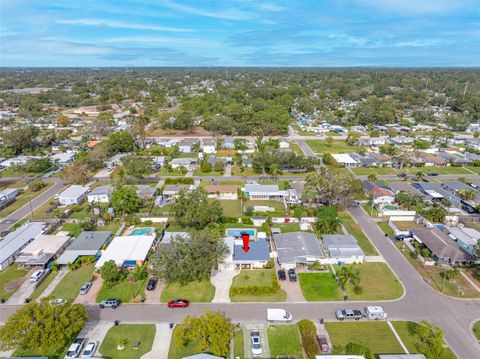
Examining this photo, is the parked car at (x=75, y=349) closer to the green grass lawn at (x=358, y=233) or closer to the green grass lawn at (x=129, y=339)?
the green grass lawn at (x=129, y=339)

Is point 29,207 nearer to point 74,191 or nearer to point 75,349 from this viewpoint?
point 74,191

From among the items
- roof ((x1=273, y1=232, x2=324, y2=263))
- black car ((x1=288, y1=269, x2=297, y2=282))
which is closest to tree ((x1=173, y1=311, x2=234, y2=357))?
black car ((x1=288, y1=269, x2=297, y2=282))

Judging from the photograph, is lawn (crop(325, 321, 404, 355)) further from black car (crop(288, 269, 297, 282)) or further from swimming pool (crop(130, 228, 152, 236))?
swimming pool (crop(130, 228, 152, 236))

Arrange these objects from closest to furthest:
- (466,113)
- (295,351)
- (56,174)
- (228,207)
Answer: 1. (295,351)
2. (228,207)
3. (56,174)
4. (466,113)

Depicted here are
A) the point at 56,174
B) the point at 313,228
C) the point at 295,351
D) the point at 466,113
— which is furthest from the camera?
the point at 466,113

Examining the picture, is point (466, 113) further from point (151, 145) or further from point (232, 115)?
point (151, 145)

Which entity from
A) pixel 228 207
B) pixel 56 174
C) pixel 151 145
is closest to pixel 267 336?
pixel 228 207
